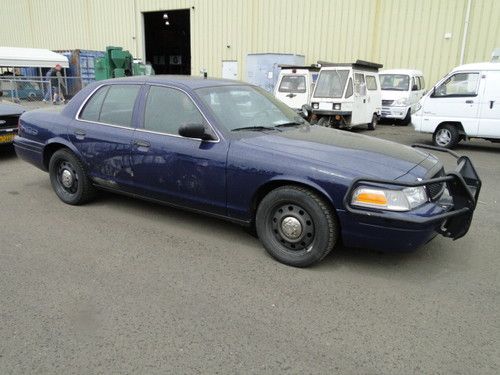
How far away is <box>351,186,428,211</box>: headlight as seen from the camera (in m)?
3.31

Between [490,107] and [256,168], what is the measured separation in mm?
7951

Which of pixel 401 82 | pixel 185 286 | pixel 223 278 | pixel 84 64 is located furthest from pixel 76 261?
pixel 84 64

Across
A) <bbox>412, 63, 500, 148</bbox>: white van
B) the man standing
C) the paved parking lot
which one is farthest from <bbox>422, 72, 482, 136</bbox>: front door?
A: the man standing

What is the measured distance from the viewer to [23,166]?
7617mm

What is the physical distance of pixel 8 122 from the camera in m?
7.84

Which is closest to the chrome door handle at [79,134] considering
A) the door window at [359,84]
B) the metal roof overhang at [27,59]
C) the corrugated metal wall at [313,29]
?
the door window at [359,84]

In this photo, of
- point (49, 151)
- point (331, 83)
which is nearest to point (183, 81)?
point (49, 151)

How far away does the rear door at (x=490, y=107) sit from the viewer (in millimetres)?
9391

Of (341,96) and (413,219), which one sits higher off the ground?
(341,96)

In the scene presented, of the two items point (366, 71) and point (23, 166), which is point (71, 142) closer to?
point (23, 166)

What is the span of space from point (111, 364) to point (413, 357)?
70.2 inches

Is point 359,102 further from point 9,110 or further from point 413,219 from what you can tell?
point 413,219

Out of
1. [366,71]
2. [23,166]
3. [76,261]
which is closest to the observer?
[76,261]

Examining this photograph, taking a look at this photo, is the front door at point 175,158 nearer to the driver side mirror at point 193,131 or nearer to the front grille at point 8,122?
the driver side mirror at point 193,131
